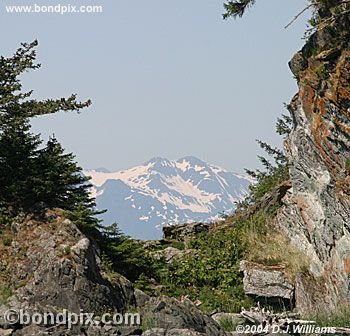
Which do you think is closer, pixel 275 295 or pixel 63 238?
pixel 63 238

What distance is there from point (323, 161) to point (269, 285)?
3083 mm

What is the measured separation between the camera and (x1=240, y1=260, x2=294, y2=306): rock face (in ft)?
49.4

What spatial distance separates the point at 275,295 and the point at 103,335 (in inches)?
236

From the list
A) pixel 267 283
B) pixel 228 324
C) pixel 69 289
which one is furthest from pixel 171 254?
pixel 228 324

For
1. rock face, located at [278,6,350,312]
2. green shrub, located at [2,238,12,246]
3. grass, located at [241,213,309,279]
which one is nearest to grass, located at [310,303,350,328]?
rock face, located at [278,6,350,312]

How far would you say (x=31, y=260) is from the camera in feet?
45.2

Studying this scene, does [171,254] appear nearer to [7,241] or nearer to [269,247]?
[269,247]

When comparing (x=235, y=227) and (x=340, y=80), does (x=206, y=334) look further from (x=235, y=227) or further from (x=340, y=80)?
(x=235, y=227)

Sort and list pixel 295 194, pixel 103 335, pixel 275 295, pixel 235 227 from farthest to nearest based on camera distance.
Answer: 1. pixel 235 227
2. pixel 295 194
3. pixel 275 295
4. pixel 103 335

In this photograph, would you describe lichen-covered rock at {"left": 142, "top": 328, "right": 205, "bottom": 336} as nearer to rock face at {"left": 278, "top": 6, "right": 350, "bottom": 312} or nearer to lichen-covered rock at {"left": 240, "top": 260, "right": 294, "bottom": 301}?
rock face at {"left": 278, "top": 6, "right": 350, "bottom": 312}

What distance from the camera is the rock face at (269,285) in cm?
1506

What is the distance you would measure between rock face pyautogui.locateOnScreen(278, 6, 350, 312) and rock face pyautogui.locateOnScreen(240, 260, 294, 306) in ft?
0.93

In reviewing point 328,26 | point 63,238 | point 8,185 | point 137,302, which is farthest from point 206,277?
point 328,26

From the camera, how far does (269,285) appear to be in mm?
15227
